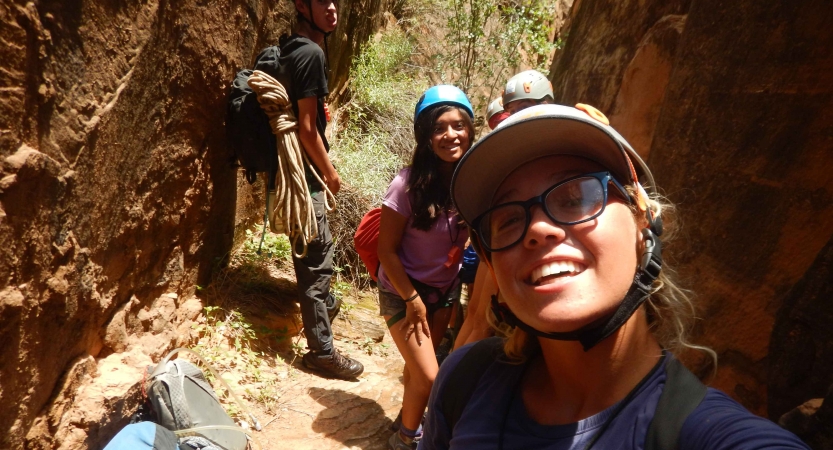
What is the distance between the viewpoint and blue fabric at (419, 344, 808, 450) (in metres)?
0.91

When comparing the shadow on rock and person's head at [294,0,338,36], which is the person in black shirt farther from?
the shadow on rock

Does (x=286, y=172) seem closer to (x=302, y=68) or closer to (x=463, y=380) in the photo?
(x=302, y=68)

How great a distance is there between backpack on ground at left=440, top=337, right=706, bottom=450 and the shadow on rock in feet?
8.10

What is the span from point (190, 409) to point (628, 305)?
2.32 m

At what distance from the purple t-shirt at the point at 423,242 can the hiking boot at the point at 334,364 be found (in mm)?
1167

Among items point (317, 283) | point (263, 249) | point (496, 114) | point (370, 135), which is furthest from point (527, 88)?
point (370, 135)

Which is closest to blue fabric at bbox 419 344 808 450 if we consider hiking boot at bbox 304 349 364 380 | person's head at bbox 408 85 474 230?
person's head at bbox 408 85 474 230

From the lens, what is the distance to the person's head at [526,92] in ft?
12.7

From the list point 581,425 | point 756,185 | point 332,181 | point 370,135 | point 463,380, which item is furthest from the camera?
point 370,135

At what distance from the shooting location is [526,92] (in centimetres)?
388

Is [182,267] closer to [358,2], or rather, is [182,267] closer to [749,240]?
[749,240]

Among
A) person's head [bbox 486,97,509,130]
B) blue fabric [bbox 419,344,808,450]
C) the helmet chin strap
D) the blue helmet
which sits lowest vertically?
blue fabric [bbox 419,344,808,450]

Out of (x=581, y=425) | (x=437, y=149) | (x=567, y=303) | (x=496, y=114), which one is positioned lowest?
(x=581, y=425)

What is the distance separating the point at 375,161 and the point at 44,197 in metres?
4.79
